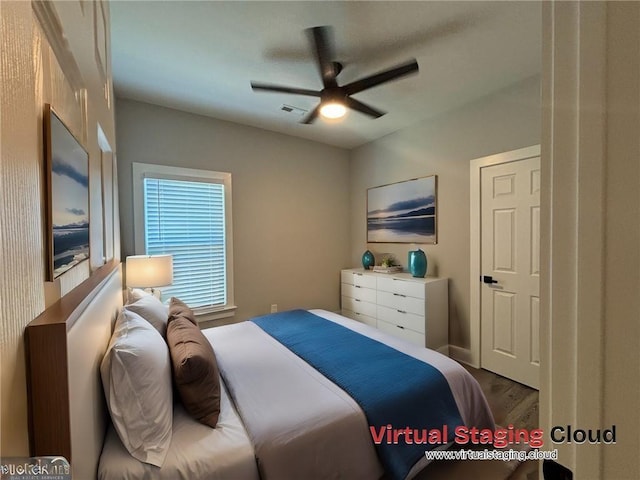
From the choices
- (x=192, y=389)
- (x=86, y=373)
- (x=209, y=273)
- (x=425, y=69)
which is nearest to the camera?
(x=86, y=373)

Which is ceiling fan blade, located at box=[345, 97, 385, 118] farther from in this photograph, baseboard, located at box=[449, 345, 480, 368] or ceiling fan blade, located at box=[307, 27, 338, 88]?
baseboard, located at box=[449, 345, 480, 368]

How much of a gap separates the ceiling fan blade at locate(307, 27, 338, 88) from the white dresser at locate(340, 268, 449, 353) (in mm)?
2197

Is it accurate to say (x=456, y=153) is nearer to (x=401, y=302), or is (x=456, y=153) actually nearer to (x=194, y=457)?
(x=401, y=302)

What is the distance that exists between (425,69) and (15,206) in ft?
9.11

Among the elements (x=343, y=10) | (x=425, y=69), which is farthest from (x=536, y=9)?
(x=343, y=10)

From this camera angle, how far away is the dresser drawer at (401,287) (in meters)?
3.17

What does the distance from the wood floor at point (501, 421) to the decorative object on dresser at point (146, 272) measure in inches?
98.4

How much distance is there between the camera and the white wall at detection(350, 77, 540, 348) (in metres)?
2.68

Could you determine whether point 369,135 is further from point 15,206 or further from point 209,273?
point 15,206

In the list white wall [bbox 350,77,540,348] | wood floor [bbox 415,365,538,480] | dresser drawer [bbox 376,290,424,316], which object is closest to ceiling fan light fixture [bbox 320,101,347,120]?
white wall [bbox 350,77,540,348]

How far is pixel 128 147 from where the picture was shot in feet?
9.96

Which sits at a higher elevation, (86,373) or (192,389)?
(86,373)

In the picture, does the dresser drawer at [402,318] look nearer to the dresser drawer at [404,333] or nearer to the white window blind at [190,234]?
the dresser drawer at [404,333]

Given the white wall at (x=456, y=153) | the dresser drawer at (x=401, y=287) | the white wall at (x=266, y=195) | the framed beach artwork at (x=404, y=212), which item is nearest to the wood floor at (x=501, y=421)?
the white wall at (x=456, y=153)
